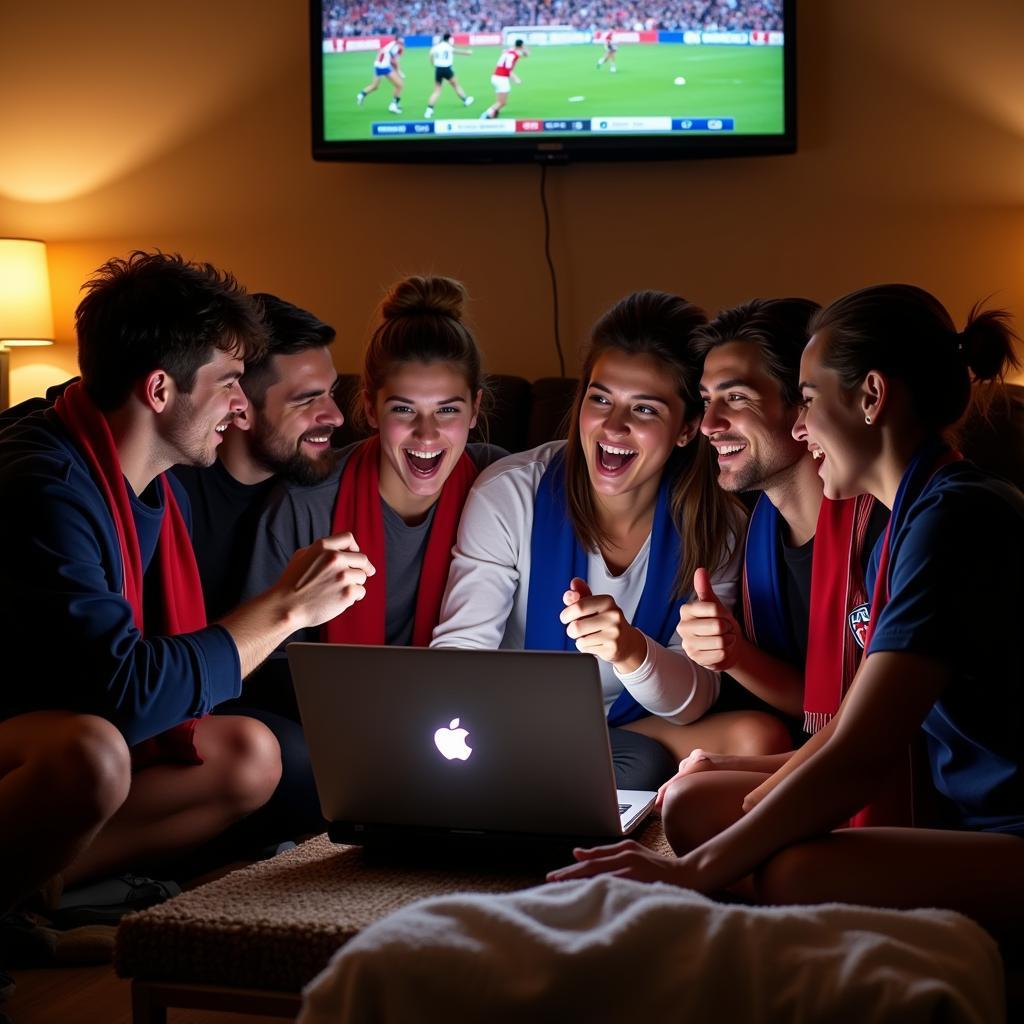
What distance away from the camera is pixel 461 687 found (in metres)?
1.51

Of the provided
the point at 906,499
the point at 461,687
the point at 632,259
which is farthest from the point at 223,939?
the point at 632,259

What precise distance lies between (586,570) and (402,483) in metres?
0.40

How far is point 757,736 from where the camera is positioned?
2102 mm

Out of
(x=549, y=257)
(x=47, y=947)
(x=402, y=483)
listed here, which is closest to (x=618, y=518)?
(x=402, y=483)

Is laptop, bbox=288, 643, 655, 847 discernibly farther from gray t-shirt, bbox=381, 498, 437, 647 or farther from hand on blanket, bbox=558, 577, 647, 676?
gray t-shirt, bbox=381, 498, 437, 647

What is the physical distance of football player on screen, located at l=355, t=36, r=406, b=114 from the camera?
3502 mm

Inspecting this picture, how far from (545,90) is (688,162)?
0.43 m

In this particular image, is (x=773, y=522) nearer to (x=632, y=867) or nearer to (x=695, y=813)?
(x=695, y=813)

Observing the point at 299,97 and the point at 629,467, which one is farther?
the point at 299,97

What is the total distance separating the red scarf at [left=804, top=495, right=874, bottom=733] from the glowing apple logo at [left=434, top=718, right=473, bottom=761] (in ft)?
2.38

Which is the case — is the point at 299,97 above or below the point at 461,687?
above

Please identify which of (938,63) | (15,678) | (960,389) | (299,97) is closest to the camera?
(960,389)

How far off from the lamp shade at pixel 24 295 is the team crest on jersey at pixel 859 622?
2644mm

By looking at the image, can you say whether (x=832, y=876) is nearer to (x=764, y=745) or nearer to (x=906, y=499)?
(x=906, y=499)
